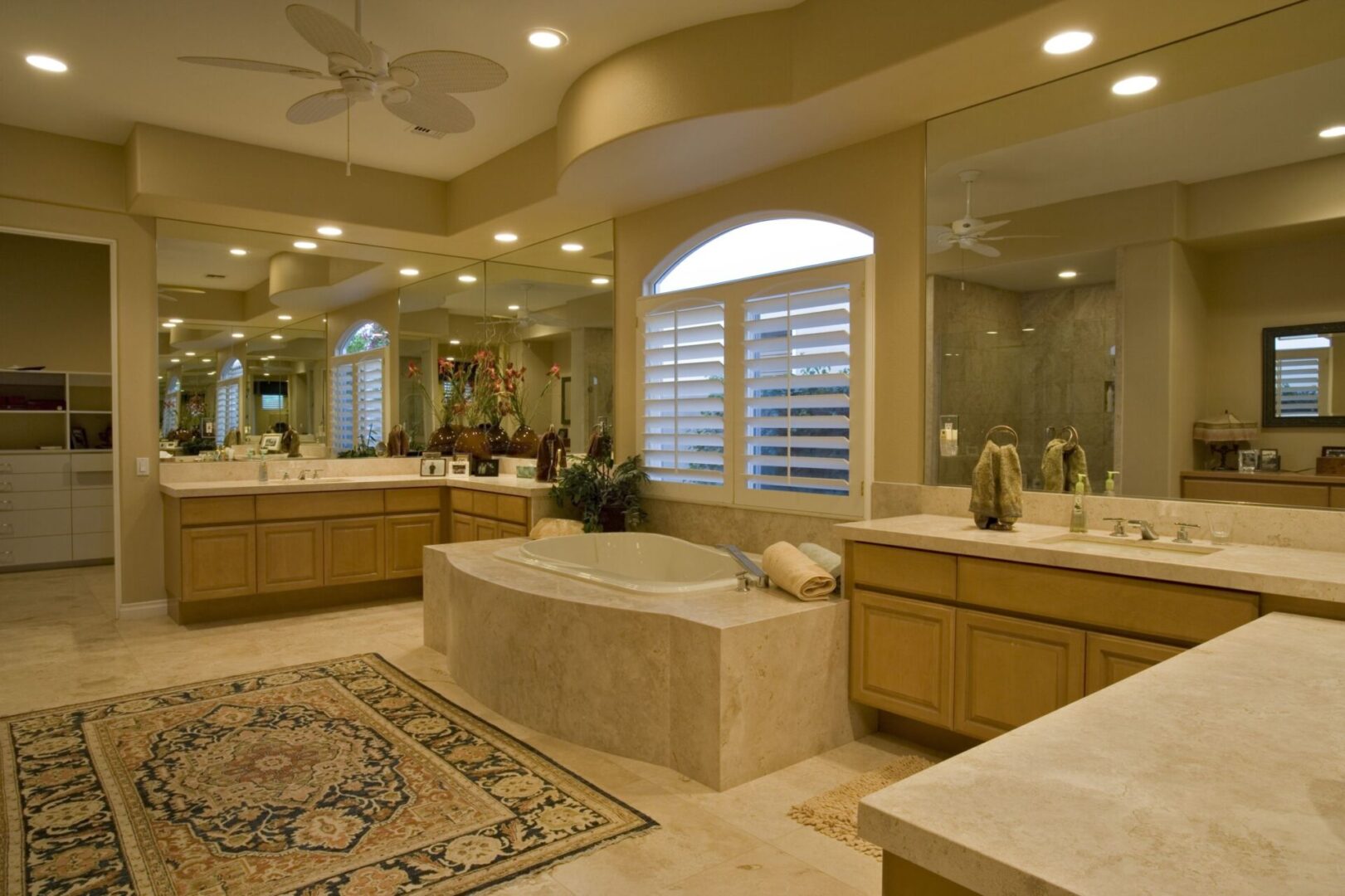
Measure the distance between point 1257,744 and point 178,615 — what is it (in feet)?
18.8

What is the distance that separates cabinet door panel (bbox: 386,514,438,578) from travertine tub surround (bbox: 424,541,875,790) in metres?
2.51

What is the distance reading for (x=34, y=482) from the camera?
6.96 metres

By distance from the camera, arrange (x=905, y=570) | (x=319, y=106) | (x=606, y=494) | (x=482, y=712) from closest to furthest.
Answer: (x=905, y=570) → (x=319, y=106) → (x=482, y=712) → (x=606, y=494)

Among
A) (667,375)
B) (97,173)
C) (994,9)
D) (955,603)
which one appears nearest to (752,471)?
(667,375)

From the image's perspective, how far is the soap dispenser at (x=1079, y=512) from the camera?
309 centimetres

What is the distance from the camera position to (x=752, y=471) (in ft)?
14.4

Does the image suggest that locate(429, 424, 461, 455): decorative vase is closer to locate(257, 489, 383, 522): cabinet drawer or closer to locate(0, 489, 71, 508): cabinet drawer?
locate(257, 489, 383, 522): cabinet drawer

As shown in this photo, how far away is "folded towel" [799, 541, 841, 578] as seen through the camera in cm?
339

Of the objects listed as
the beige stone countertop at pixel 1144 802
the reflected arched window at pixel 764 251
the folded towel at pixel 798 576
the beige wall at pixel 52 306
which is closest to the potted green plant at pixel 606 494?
the reflected arched window at pixel 764 251

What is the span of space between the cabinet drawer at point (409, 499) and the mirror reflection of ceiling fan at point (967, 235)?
4016mm

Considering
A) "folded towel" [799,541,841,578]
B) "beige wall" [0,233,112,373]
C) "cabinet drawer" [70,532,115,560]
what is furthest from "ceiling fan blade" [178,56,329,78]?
"cabinet drawer" [70,532,115,560]

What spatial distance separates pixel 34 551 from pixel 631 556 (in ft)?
18.8

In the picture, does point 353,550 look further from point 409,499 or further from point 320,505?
point 409,499

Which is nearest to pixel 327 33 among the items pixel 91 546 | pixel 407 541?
pixel 407 541
